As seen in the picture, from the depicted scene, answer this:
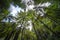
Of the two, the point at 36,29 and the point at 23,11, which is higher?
the point at 23,11

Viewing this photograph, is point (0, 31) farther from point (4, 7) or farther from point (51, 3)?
point (51, 3)

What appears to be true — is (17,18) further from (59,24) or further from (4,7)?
(59,24)

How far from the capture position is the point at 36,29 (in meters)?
3.36

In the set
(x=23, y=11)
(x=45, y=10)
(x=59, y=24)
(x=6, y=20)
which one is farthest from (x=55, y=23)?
(x=6, y=20)

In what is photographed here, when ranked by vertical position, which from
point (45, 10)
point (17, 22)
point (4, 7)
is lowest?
point (17, 22)

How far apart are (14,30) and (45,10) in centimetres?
104

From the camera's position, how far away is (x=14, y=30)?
340 cm

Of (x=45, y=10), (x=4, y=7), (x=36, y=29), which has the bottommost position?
(x=36, y=29)

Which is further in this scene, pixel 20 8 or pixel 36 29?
pixel 20 8

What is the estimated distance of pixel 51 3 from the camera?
11.5 feet

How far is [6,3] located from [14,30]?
864 millimetres

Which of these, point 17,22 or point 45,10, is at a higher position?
point 45,10

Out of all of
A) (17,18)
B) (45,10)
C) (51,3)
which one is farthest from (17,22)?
(51,3)

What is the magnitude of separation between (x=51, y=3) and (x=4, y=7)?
54.3 inches
